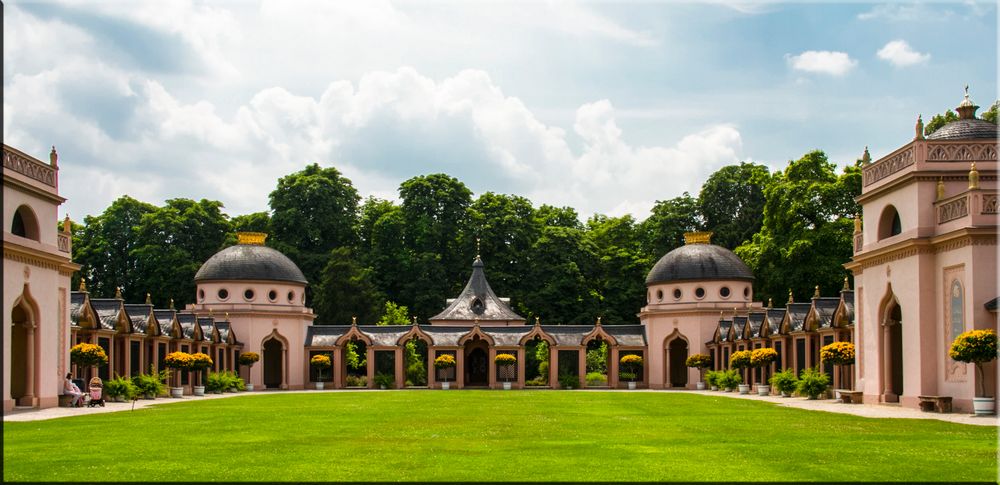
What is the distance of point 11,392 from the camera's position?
113 feet

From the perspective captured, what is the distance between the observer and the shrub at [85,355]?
3881 cm

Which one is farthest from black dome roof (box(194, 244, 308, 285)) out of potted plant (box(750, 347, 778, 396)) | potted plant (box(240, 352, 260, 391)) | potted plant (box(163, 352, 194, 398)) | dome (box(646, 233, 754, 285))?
potted plant (box(750, 347, 778, 396))

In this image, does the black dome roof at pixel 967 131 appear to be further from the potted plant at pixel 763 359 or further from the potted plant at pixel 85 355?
the potted plant at pixel 85 355

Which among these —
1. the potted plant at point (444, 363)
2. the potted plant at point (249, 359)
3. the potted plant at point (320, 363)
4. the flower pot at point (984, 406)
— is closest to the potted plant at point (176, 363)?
the potted plant at point (249, 359)

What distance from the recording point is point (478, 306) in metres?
73.2

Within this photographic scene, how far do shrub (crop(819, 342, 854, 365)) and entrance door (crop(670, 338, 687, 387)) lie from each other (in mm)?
28613

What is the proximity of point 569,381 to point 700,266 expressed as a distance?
1000cm

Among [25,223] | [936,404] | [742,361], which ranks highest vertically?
[25,223]

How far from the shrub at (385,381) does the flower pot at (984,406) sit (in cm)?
4317

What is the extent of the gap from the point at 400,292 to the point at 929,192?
55.0 metres

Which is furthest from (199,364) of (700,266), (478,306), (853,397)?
(700,266)

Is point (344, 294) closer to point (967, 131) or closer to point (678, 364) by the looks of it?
point (678, 364)

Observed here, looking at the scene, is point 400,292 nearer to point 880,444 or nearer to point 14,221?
point 14,221

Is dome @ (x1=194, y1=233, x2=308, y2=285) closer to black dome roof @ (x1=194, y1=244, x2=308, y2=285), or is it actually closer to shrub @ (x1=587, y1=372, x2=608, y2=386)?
black dome roof @ (x1=194, y1=244, x2=308, y2=285)
